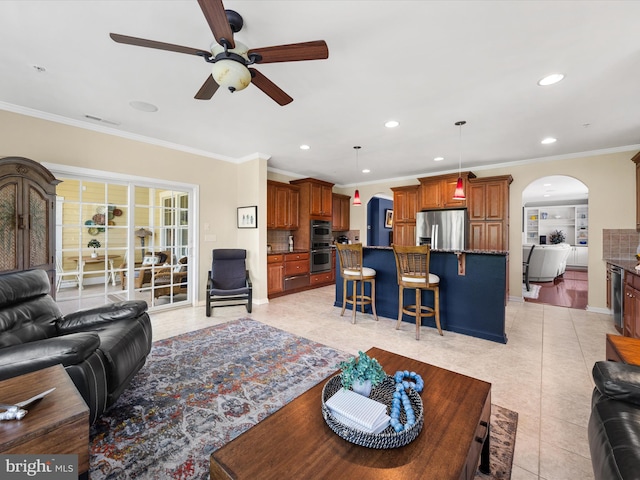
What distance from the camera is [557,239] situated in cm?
996

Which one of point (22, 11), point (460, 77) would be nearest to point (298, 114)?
point (460, 77)

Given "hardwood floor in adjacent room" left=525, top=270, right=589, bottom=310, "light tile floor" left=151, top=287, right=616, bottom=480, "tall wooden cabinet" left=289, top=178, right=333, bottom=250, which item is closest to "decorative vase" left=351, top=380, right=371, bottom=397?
"light tile floor" left=151, top=287, right=616, bottom=480

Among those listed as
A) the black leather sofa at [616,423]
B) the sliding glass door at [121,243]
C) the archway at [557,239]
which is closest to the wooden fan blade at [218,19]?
the black leather sofa at [616,423]

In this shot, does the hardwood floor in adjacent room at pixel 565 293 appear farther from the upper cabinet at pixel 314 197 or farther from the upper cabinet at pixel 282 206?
the upper cabinet at pixel 282 206

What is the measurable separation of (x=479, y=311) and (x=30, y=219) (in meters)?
5.12

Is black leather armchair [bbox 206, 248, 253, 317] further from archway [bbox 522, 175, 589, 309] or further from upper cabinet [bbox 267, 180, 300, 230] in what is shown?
archway [bbox 522, 175, 589, 309]

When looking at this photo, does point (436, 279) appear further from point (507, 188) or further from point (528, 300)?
point (528, 300)

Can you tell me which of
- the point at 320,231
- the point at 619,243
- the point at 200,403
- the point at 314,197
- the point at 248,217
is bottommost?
the point at 200,403

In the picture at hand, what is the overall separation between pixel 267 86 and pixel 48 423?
221 cm

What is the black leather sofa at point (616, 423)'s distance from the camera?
954 millimetres

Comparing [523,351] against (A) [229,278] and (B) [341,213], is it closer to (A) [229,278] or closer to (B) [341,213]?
(A) [229,278]

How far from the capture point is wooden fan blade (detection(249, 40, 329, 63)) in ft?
5.38

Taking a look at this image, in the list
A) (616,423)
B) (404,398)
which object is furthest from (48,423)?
(616,423)

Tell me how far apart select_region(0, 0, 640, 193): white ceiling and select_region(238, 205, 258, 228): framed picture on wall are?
3.95 feet
